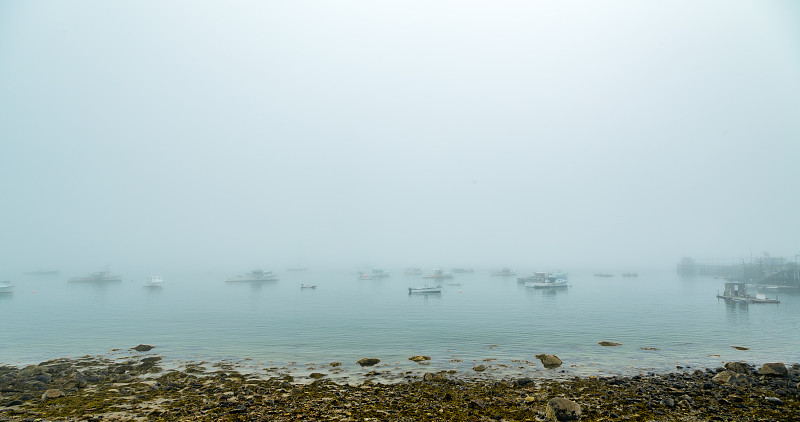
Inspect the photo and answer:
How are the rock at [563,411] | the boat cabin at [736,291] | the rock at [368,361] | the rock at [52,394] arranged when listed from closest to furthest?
1. the rock at [563,411]
2. the rock at [52,394]
3. the rock at [368,361]
4. the boat cabin at [736,291]

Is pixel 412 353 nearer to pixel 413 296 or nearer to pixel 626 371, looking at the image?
pixel 626 371

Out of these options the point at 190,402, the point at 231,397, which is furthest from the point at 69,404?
the point at 231,397

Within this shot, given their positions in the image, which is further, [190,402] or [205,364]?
[205,364]

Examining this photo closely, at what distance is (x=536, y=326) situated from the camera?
5259 centimetres

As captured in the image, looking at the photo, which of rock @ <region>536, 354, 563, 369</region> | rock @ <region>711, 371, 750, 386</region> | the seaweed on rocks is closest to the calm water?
rock @ <region>536, 354, 563, 369</region>

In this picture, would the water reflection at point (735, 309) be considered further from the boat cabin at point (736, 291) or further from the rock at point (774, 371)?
the rock at point (774, 371)

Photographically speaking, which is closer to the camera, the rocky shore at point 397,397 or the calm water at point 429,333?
the rocky shore at point 397,397

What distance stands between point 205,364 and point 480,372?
2280cm

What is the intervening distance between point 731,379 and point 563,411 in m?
14.3

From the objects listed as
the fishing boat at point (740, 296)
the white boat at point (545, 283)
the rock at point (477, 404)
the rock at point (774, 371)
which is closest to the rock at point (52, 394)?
the rock at point (477, 404)

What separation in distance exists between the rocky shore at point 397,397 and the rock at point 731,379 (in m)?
0.06

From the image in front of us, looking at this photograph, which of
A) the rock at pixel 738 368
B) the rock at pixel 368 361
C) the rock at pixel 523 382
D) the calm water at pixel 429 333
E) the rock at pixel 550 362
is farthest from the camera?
the calm water at pixel 429 333

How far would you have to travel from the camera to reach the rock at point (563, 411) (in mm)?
18188

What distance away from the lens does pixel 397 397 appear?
2191 cm
